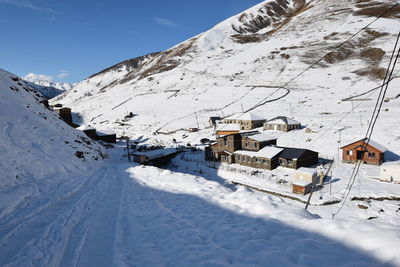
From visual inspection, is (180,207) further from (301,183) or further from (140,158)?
(140,158)

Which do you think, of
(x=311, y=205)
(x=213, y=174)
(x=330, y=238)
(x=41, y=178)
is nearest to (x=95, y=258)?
(x=330, y=238)

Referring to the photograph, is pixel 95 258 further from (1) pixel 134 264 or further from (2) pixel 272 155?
(2) pixel 272 155

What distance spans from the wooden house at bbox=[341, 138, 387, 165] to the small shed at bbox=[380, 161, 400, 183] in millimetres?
5004

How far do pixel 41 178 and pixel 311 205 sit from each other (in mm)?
21660

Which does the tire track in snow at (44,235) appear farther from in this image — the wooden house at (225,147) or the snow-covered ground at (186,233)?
the wooden house at (225,147)

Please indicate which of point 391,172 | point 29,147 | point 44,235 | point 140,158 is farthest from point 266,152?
point 44,235

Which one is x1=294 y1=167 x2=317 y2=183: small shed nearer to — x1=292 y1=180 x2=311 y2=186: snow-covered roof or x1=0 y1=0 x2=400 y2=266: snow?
x1=292 y1=180 x2=311 y2=186: snow-covered roof

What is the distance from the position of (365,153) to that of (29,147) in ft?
122

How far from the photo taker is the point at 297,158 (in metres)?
30.0

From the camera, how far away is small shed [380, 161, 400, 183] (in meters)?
24.2

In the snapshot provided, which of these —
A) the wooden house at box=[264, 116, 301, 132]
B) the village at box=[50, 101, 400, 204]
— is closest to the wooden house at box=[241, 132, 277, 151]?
the village at box=[50, 101, 400, 204]

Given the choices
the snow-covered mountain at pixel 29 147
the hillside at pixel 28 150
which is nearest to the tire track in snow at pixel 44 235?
the hillside at pixel 28 150

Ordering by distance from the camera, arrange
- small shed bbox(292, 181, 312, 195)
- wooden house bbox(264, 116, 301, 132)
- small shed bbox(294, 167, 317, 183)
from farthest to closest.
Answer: wooden house bbox(264, 116, 301, 132), small shed bbox(294, 167, 317, 183), small shed bbox(292, 181, 312, 195)

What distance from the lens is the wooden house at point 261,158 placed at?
1255 inches
